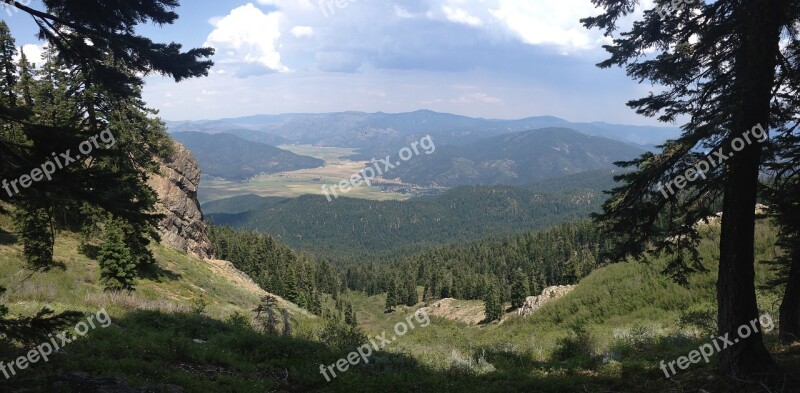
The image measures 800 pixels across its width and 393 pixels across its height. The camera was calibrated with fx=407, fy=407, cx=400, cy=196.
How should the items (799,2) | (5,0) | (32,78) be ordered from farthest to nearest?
(32,78) < (799,2) < (5,0)

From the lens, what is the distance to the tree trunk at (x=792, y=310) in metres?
10.1

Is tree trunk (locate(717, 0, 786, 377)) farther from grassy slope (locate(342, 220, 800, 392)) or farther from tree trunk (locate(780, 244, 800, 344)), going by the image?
tree trunk (locate(780, 244, 800, 344))

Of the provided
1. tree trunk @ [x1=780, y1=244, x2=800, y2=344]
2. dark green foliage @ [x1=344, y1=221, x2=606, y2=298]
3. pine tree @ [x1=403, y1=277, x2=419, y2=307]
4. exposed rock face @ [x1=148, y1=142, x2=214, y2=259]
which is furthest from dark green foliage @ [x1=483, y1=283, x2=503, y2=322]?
tree trunk @ [x1=780, y1=244, x2=800, y2=344]

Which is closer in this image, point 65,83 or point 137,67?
point 137,67

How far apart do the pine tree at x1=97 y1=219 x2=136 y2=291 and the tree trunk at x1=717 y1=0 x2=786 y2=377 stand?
26.2 meters

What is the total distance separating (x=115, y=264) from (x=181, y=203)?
23.1 meters

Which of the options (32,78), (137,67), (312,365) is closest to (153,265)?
(32,78)

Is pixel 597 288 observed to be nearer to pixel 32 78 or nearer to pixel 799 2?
pixel 799 2

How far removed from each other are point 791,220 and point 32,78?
48883mm

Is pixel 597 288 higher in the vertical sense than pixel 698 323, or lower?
Answer: lower

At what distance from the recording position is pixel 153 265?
1175 inches

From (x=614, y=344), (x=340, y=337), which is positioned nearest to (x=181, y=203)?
(x=340, y=337)

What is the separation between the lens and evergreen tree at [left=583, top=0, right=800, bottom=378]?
23.8 feet

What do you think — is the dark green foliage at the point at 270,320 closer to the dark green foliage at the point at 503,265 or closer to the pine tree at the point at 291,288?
the pine tree at the point at 291,288
